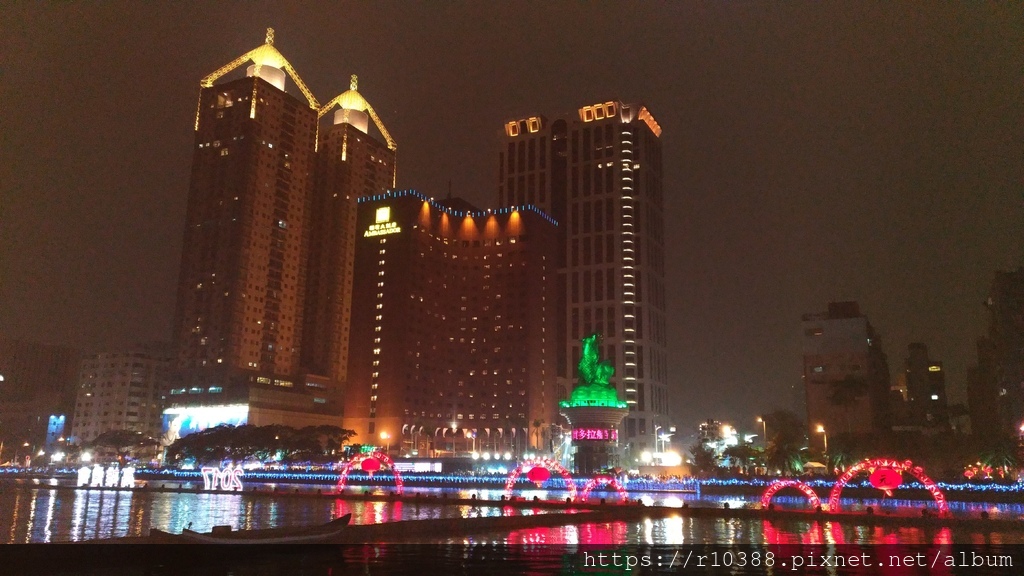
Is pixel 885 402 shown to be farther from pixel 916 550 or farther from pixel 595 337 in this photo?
pixel 916 550

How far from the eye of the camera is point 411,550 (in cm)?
3362

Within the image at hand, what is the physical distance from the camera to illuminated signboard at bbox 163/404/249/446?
577 ft

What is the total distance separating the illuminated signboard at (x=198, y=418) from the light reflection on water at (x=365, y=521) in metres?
107

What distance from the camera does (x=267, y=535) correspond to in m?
33.0

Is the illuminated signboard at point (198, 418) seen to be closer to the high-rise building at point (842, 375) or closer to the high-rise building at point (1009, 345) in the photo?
the high-rise building at point (842, 375)

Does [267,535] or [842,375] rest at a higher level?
[842,375]

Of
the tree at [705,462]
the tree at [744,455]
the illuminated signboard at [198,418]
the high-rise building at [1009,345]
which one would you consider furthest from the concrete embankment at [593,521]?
the illuminated signboard at [198,418]

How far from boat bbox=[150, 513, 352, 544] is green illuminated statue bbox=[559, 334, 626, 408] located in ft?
289

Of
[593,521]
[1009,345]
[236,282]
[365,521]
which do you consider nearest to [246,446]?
[236,282]

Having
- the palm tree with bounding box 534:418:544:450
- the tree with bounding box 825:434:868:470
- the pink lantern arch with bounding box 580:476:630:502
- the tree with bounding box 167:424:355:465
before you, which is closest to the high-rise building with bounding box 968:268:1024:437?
the tree with bounding box 825:434:868:470

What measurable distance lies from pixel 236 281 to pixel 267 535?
164 m

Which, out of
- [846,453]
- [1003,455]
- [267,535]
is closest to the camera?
[267,535]

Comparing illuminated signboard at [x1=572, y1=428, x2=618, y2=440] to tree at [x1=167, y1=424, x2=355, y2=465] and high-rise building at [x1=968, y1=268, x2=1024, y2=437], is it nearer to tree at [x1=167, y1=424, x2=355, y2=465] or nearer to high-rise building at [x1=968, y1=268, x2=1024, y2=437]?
tree at [x1=167, y1=424, x2=355, y2=465]

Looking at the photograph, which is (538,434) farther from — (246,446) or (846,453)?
(846,453)
